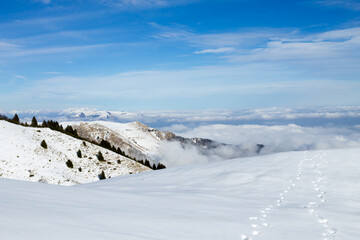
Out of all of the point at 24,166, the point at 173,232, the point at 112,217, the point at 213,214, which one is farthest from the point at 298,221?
the point at 24,166

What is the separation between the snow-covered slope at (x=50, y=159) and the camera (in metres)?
62.1

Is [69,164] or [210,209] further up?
[210,209]

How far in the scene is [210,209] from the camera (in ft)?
38.9

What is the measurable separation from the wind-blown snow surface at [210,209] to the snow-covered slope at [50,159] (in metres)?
52.3

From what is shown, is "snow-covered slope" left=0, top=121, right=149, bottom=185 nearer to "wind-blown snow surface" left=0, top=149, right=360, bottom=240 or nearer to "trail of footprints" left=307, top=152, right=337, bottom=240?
"wind-blown snow surface" left=0, top=149, right=360, bottom=240

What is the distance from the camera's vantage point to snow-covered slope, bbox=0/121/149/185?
62.1 meters

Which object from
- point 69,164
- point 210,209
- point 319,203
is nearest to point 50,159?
point 69,164

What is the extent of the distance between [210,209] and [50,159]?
67174 mm

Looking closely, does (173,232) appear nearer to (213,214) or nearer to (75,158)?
(213,214)

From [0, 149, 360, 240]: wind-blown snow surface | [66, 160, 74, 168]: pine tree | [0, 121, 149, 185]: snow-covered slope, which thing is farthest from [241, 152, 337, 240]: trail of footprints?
[66, 160, 74, 168]: pine tree

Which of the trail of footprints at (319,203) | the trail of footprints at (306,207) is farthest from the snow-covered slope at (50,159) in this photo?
the trail of footprints at (306,207)

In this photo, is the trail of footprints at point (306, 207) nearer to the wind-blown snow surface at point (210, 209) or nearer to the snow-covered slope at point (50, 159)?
the wind-blown snow surface at point (210, 209)

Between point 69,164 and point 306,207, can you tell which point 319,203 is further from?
point 69,164

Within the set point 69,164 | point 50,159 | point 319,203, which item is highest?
point 319,203
